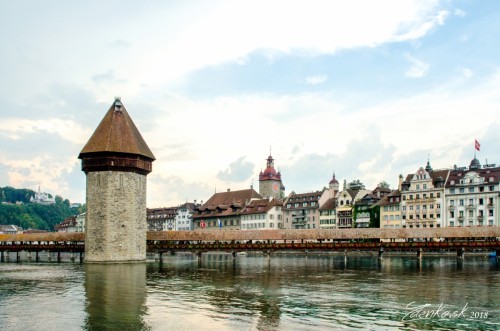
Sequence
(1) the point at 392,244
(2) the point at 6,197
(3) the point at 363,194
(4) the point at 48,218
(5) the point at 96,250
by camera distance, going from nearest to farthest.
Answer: (5) the point at 96,250
(1) the point at 392,244
(3) the point at 363,194
(4) the point at 48,218
(2) the point at 6,197

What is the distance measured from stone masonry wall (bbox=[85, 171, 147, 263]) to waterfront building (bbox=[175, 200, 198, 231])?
57.7 meters

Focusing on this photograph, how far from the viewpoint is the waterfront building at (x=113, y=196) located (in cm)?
4284

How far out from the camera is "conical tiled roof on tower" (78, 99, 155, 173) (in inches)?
1704

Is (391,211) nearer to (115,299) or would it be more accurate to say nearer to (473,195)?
(473,195)

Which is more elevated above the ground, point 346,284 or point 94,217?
point 94,217

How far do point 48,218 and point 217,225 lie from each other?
90.7 m

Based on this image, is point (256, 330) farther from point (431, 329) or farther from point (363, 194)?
point (363, 194)

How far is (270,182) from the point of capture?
10106 centimetres

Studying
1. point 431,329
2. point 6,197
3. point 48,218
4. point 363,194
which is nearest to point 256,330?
point 431,329

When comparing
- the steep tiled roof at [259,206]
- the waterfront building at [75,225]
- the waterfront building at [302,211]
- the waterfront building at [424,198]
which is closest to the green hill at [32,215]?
the waterfront building at [75,225]

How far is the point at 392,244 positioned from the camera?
156ft

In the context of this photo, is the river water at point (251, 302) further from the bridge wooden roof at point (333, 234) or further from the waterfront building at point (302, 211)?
the waterfront building at point (302, 211)

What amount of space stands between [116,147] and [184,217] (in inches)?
2406

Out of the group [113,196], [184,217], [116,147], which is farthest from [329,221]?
[116,147]
